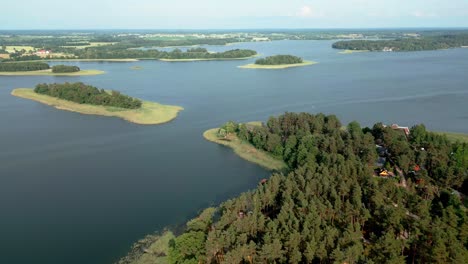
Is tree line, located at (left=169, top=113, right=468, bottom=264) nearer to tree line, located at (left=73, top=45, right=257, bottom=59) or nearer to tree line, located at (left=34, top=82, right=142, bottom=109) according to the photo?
tree line, located at (left=34, top=82, right=142, bottom=109)

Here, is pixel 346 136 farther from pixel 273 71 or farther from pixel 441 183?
pixel 273 71

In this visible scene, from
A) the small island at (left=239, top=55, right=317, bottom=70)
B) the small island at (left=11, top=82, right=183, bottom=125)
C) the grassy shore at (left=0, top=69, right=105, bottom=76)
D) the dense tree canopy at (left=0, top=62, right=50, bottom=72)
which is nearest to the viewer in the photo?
the small island at (left=11, top=82, right=183, bottom=125)

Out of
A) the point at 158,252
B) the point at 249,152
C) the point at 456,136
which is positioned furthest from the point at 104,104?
the point at 456,136

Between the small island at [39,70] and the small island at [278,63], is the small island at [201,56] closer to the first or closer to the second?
the small island at [278,63]

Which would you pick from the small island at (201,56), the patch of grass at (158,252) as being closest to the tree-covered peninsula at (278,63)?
the small island at (201,56)

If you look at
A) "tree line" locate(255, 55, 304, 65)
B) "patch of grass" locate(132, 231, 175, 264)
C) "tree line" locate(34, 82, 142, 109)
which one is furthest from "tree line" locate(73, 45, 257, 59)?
"patch of grass" locate(132, 231, 175, 264)

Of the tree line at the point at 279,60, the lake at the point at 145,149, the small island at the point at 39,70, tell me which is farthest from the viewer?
the tree line at the point at 279,60
